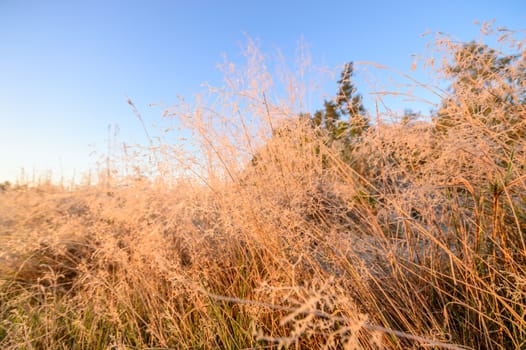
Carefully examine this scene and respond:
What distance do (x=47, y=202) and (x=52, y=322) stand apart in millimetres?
1796

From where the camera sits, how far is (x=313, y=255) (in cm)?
107

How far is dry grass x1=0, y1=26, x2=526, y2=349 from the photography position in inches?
32.4

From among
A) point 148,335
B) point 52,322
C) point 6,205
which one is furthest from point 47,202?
point 148,335

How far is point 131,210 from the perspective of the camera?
1760 millimetres

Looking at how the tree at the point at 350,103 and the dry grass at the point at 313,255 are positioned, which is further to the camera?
the tree at the point at 350,103

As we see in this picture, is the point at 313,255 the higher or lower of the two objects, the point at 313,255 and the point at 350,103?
the lower

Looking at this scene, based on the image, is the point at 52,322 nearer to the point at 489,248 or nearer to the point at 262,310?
the point at 262,310

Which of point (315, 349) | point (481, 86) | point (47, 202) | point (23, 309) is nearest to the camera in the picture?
point (315, 349)

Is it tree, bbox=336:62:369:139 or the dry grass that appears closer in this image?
the dry grass

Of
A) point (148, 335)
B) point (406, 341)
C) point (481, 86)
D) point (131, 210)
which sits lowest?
point (148, 335)

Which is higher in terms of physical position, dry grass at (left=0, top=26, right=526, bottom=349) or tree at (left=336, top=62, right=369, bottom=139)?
tree at (left=336, top=62, right=369, bottom=139)

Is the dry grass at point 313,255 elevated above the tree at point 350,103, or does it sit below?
below

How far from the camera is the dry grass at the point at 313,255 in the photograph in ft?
2.70

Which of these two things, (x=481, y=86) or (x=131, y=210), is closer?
(x=481, y=86)
